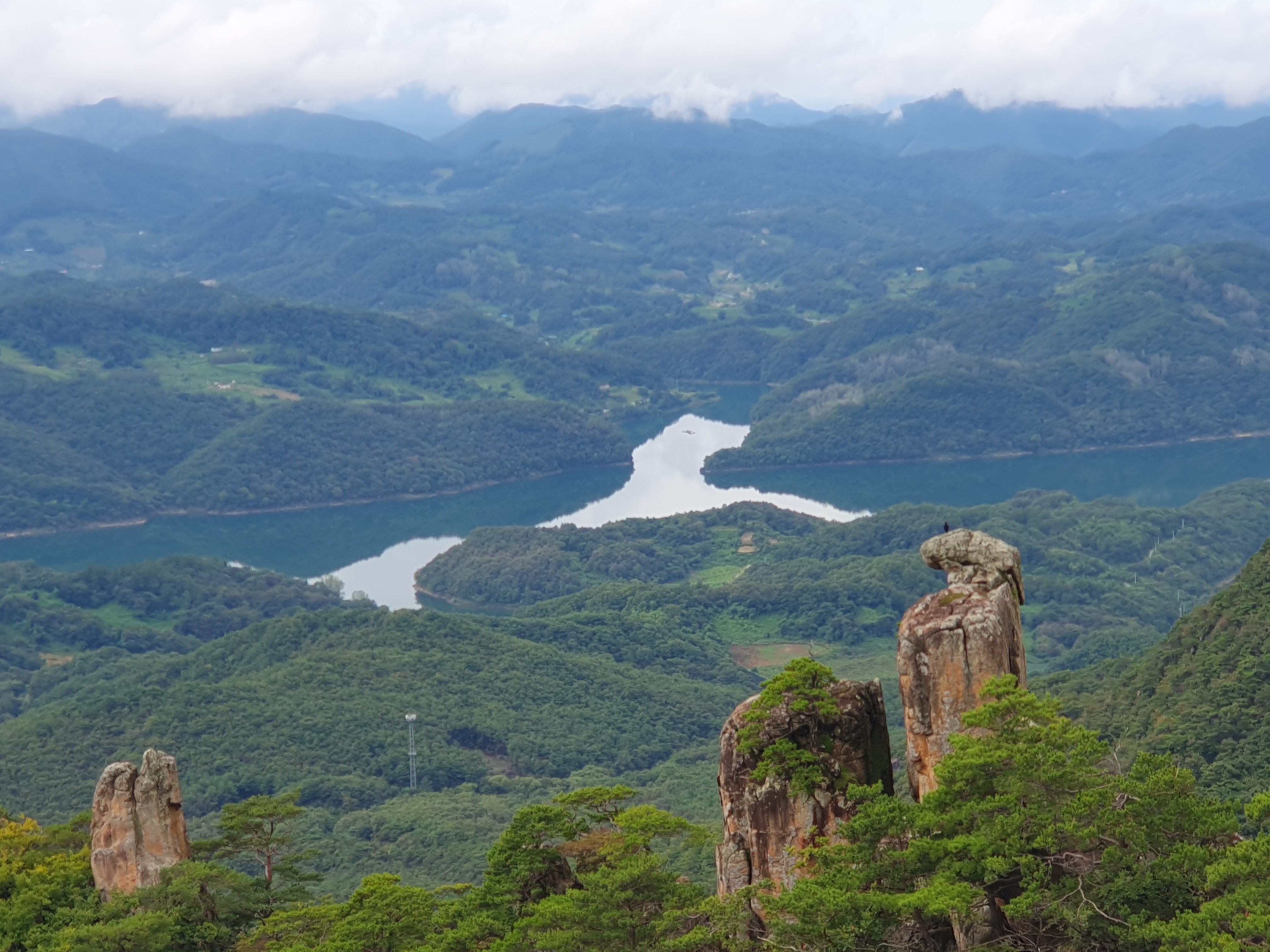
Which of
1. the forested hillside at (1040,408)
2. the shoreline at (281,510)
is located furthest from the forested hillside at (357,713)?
the forested hillside at (1040,408)

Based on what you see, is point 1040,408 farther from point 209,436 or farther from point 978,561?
point 978,561

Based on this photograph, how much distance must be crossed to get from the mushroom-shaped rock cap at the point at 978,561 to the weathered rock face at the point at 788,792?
2.15m

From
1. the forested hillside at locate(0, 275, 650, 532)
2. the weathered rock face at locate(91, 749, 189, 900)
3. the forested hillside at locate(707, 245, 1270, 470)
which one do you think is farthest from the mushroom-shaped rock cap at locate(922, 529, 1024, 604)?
the forested hillside at locate(707, 245, 1270, 470)

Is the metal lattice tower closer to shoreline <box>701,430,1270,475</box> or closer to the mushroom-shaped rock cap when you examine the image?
the mushroom-shaped rock cap

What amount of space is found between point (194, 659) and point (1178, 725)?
57.3 metres

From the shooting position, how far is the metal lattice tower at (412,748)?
233 ft

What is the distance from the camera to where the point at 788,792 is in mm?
25156

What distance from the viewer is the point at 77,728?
73062 millimetres

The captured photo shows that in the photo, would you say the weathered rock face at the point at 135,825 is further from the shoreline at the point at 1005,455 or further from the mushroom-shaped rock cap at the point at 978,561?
the shoreline at the point at 1005,455

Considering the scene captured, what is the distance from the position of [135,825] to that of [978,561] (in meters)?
16.6

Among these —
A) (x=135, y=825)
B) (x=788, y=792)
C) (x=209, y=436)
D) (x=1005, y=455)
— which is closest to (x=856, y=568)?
(x=1005, y=455)

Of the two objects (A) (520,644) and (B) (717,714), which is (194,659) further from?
(B) (717,714)

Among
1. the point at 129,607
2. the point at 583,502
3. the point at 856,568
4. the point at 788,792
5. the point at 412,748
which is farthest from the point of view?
the point at 583,502

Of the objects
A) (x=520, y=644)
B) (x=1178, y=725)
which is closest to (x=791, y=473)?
(x=520, y=644)
